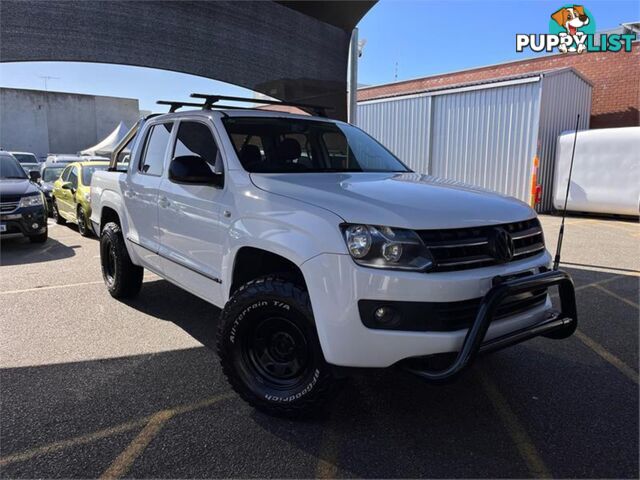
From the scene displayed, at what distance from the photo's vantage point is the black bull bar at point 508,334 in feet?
8.13

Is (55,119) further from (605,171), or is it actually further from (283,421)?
(283,421)

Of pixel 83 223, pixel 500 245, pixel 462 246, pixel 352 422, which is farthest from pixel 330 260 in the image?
pixel 83 223

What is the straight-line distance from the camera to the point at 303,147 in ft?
13.3

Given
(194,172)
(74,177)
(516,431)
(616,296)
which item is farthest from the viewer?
(74,177)

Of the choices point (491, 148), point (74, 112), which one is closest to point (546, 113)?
point (491, 148)

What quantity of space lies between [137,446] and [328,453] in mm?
1074

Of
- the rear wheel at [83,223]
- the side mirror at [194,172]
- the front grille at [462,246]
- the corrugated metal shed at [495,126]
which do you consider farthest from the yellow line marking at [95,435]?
the corrugated metal shed at [495,126]

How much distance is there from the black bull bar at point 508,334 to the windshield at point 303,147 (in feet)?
5.61

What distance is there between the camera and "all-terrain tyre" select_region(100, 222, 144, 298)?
525cm

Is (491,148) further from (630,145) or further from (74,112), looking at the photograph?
(74,112)

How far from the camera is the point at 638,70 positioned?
1443cm

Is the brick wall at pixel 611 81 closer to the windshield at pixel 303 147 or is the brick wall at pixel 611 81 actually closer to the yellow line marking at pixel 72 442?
the windshield at pixel 303 147

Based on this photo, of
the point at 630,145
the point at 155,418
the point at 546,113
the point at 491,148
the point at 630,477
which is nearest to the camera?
the point at 630,477

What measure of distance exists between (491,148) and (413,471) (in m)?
13.1
